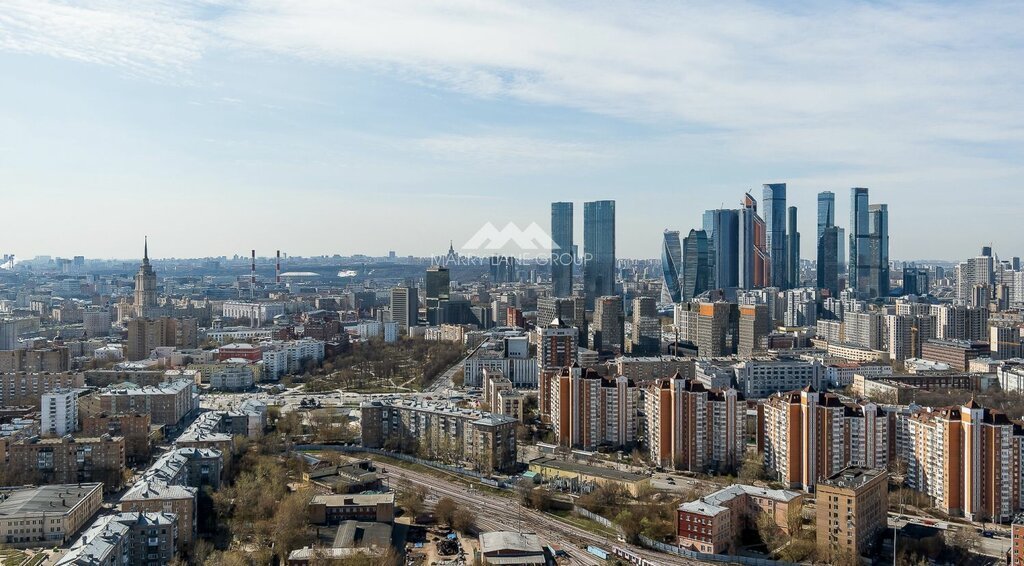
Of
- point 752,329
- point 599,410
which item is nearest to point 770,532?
point 599,410

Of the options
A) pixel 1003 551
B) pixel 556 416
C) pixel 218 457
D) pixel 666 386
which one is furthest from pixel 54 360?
pixel 1003 551

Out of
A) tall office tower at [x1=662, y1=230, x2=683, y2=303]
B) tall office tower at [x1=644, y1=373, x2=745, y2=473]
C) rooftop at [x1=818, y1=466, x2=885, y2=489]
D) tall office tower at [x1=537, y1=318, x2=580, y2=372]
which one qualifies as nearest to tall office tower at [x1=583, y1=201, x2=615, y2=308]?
tall office tower at [x1=662, y1=230, x2=683, y2=303]

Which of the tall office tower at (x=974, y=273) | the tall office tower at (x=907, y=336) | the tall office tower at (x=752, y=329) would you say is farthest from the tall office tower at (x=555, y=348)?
the tall office tower at (x=974, y=273)

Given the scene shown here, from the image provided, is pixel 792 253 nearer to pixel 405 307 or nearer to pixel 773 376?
pixel 405 307

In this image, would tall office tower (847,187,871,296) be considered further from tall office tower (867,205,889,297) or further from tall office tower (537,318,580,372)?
tall office tower (537,318,580,372)

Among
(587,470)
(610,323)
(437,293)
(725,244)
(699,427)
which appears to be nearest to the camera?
(587,470)
